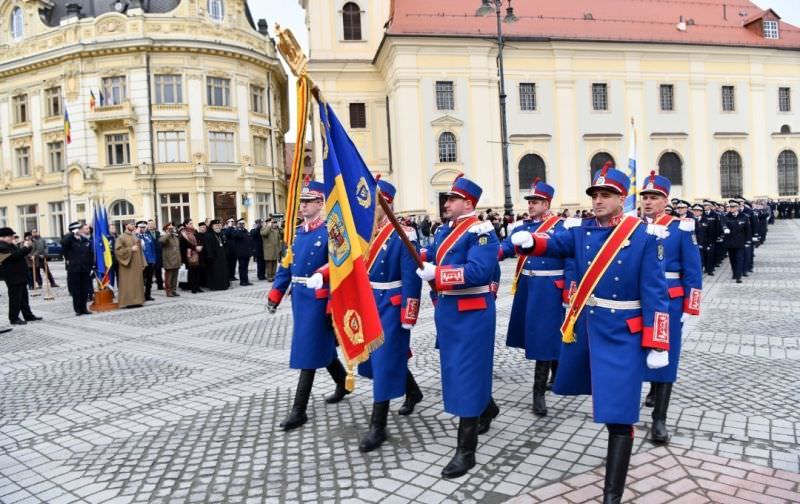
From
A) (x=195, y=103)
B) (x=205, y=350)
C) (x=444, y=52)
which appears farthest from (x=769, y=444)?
(x=195, y=103)

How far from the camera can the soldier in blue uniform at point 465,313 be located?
4.29m

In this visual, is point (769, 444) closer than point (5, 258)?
Yes

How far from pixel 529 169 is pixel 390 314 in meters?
36.0

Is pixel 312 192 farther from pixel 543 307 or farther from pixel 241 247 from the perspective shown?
pixel 241 247

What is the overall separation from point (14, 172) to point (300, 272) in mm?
45535

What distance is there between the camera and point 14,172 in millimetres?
42812

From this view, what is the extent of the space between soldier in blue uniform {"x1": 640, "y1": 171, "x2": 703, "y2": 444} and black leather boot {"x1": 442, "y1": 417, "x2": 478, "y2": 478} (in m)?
1.45

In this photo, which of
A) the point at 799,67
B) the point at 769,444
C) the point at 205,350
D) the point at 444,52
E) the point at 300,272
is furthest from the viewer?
the point at 799,67

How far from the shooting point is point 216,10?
4112 centimetres

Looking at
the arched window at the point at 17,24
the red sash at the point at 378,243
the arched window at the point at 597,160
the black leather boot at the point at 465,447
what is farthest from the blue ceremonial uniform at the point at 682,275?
the arched window at the point at 17,24

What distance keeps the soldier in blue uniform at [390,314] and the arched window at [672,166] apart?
4061 centimetres

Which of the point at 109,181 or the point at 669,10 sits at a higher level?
the point at 669,10

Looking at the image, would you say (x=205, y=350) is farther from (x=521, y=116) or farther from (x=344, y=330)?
(x=521, y=116)

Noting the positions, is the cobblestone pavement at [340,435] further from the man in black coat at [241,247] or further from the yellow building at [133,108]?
the yellow building at [133,108]
